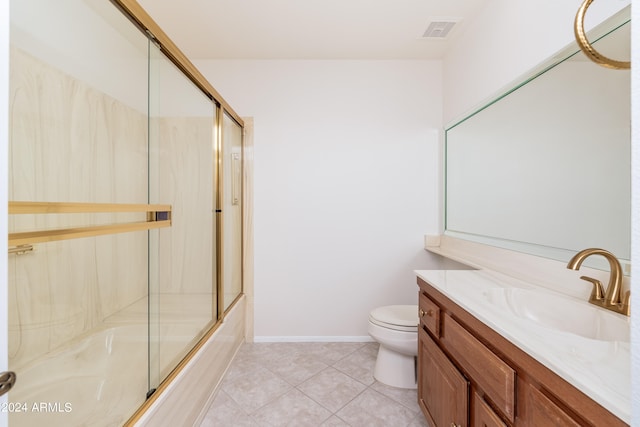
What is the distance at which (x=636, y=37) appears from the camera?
1.27ft

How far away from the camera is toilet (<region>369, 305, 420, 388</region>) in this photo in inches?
69.7

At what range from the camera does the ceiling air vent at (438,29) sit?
1978 millimetres

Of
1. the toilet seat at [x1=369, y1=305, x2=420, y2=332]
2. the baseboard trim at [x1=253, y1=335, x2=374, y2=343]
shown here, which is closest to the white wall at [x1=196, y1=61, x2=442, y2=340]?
the baseboard trim at [x1=253, y1=335, x2=374, y2=343]

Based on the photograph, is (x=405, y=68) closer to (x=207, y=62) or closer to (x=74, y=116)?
(x=207, y=62)

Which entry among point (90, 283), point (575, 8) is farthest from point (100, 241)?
point (575, 8)

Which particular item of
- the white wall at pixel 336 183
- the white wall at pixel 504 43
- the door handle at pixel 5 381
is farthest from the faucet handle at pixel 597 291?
the door handle at pixel 5 381

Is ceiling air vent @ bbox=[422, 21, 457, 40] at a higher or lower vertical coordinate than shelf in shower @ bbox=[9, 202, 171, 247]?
higher

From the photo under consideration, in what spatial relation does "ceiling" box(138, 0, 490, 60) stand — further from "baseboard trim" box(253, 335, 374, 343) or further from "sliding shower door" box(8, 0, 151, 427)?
"baseboard trim" box(253, 335, 374, 343)

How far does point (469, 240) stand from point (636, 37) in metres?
1.80

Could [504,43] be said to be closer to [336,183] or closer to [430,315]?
[336,183]

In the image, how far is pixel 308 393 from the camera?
5.88 ft

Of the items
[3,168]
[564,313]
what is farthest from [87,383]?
[564,313]

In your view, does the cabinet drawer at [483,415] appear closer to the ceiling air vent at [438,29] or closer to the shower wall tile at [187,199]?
the shower wall tile at [187,199]

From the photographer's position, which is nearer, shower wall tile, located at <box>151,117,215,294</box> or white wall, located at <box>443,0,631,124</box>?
white wall, located at <box>443,0,631,124</box>
